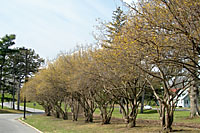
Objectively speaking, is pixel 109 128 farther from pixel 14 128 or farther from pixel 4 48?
pixel 4 48

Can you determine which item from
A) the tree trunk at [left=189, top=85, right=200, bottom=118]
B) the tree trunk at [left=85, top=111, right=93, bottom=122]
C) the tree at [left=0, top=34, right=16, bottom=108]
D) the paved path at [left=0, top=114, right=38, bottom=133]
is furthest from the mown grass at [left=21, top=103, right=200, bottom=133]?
the tree at [left=0, top=34, right=16, bottom=108]

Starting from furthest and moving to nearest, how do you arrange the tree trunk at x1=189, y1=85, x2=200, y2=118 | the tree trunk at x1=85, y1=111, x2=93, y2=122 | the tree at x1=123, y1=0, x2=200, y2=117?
the tree trunk at x1=85, y1=111, x2=93, y2=122 < the tree trunk at x1=189, y1=85, x2=200, y2=118 < the tree at x1=123, y1=0, x2=200, y2=117

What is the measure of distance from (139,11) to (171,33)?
1.56 meters

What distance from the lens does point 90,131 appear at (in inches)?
688

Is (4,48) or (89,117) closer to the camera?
(89,117)

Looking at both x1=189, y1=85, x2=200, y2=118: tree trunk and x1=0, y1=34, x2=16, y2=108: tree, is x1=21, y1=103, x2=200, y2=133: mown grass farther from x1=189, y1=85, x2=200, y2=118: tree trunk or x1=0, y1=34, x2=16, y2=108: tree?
x1=0, y1=34, x2=16, y2=108: tree

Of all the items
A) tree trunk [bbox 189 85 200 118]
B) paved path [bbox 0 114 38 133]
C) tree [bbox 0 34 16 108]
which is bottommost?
paved path [bbox 0 114 38 133]

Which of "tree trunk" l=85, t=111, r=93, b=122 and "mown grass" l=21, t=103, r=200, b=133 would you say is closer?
"mown grass" l=21, t=103, r=200, b=133

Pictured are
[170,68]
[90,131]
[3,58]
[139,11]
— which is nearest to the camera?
[139,11]

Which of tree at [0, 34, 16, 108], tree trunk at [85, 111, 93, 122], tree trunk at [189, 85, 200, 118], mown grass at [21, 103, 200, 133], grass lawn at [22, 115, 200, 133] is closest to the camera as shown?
grass lawn at [22, 115, 200, 133]

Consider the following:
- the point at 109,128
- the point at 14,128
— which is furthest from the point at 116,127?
the point at 14,128

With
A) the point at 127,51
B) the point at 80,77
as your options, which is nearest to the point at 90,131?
the point at 80,77

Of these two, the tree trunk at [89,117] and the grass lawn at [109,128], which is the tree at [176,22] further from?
the tree trunk at [89,117]

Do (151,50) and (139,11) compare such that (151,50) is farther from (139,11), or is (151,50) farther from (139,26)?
(139,11)
